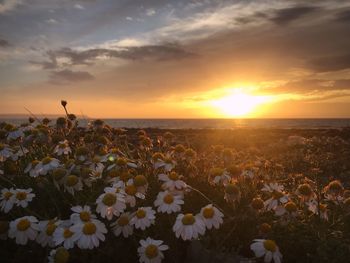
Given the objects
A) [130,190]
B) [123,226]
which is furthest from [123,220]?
[130,190]

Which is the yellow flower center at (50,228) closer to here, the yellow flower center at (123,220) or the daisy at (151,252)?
the yellow flower center at (123,220)

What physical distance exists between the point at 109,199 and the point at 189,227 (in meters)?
0.73

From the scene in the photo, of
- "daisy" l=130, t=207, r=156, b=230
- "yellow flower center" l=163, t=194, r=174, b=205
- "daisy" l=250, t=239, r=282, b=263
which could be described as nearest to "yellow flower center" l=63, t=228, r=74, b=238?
"daisy" l=130, t=207, r=156, b=230

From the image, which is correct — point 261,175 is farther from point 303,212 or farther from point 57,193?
point 57,193

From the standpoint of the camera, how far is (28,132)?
570 centimetres

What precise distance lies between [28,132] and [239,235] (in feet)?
10.2

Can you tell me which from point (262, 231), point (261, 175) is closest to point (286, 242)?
point (262, 231)

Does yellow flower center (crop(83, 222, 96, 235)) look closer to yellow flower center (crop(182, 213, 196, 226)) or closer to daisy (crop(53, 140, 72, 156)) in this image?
yellow flower center (crop(182, 213, 196, 226))

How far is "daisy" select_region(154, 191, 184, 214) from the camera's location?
3859mm

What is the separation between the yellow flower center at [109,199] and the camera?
12.3 feet

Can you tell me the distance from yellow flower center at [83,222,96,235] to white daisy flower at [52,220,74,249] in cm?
12

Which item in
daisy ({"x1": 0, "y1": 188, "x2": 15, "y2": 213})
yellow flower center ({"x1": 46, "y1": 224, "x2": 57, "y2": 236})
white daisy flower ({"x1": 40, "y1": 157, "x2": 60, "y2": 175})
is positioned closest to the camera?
yellow flower center ({"x1": 46, "y1": 224, "x2": 57, "y2": 236})

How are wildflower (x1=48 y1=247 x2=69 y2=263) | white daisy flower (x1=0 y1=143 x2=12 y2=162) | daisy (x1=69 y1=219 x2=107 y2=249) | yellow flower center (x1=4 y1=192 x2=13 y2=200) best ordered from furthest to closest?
white daisy flower (x1=0 y1=143 x2=12 y2=162), yellow flower center (x1=4 y1=192 x2=13 y2=200), daisy (x1=69 y1=219 x2=107 y2=249), wildflower (x1=48 y1=247 x2=69 y2=263)

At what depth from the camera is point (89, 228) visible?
350 cm
